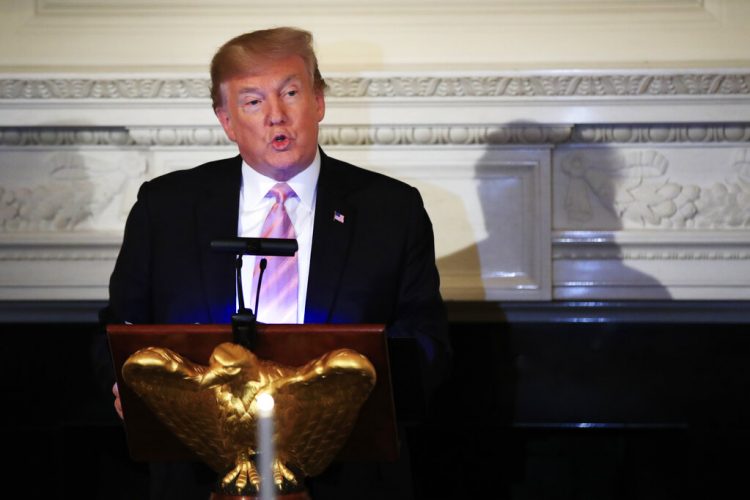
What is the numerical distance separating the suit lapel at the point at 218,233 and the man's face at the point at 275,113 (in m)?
0.10

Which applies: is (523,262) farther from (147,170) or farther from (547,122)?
(147,170)

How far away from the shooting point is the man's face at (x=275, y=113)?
1938mm

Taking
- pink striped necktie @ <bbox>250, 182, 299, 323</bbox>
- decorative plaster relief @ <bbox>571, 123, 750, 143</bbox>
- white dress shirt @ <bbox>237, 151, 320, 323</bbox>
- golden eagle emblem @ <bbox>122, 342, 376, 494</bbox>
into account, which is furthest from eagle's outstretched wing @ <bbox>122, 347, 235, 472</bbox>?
decorative plaster relief @ <bbox>571, 123, 750, 143</bbox>

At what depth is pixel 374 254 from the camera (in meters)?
2.01

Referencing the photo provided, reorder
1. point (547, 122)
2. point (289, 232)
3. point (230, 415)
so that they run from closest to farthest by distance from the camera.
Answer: point (230, 415)
point (289, 232)
point (547, 122)

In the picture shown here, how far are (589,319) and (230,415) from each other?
1.38 m

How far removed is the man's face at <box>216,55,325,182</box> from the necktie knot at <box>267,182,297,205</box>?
0.10 feet

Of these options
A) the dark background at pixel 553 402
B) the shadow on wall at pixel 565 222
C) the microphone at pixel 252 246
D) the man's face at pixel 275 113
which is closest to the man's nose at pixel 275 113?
the man's face at pixel 275 113

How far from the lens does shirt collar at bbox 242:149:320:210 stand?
2020 mm

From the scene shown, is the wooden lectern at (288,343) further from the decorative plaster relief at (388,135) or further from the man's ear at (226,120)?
the decorative plaster relief at (388,135)

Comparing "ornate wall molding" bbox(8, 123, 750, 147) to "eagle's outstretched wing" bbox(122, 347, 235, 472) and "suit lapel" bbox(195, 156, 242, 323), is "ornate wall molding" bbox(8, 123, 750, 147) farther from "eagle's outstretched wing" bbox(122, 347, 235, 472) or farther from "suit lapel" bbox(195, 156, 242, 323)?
"eagle's outstretched wing" bbox(122, 347, 235, 472)

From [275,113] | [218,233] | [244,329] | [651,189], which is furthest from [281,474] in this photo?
[651,189]

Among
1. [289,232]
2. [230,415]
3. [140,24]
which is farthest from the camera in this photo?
[140,24]

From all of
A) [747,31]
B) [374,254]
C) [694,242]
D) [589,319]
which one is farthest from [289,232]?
[747,31]
